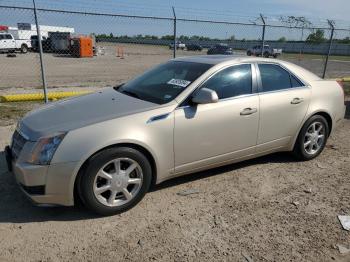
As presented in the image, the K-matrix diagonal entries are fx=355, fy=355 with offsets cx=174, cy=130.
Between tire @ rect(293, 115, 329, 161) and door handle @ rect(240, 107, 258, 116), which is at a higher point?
door handle @ rect(240, 107, 258, 116)

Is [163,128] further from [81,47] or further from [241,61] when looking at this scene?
[81,47]

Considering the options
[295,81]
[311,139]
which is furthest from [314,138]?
[295,81]

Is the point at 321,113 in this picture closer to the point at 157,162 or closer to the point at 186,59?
the point at 186,59

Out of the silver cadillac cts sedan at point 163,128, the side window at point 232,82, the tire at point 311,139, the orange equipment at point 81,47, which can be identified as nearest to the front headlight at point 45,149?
the silver cadillac cts sedan at point 163,128

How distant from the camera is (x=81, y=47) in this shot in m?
34.6

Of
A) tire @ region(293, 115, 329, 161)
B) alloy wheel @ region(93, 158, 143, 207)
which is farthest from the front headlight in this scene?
tire @ region(293, 115, 329, 161)

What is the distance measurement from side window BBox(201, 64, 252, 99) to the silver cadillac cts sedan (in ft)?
0.04

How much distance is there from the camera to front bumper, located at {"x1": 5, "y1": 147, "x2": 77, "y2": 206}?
3.27 meters

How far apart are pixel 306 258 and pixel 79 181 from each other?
2.16m

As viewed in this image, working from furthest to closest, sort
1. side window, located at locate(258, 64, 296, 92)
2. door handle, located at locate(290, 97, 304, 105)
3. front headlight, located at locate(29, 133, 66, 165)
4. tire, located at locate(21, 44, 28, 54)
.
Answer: tire, located at locate(21, 44, 28, 54) < door handle, located at locate(290, 97, 304, 105) < side window, located at locate(258, 64, 296, 92) < front headlight, located at locate(29, 133, 66, 165)

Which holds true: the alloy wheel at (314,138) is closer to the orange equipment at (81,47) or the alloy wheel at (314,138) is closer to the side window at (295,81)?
the side window at (295,81)

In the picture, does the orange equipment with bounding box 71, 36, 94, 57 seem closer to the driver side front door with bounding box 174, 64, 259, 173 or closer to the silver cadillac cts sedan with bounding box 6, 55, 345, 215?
the silver cadillac cts sedan with bounding box 6, 55, 345, 215

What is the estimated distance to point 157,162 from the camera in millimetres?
3787

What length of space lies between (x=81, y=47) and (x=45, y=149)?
109 feet
